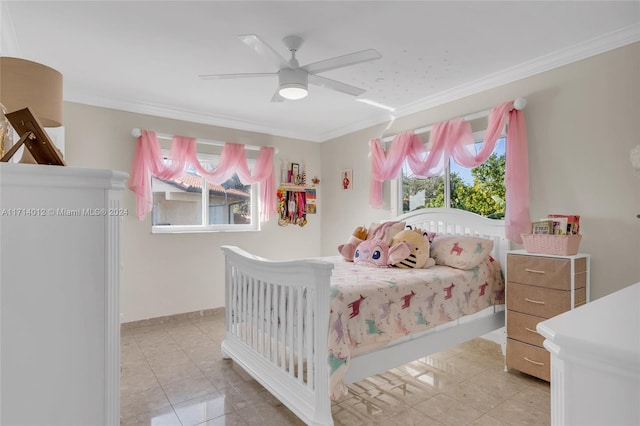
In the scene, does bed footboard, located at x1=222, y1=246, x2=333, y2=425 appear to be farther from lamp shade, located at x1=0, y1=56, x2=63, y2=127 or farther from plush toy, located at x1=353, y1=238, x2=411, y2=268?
lamp shade, located at x1=0, y1=56, x2=63, y2=127

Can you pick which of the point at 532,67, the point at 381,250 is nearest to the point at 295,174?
the point at 381,250

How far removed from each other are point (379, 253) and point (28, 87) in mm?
2529

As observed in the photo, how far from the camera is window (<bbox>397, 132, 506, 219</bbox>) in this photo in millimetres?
3270

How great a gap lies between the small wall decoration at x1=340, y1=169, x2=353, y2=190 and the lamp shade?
3618mm

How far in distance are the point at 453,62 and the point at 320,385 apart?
104 inches

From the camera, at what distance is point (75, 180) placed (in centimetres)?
84

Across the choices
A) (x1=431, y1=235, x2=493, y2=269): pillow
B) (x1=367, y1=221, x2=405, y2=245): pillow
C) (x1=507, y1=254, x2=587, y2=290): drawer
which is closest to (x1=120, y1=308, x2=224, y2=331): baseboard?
(x1=367, y1=221, x2=405, y2=245): pillow

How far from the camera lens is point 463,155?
3.29m

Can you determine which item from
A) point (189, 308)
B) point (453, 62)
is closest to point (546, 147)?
point (453, 62)

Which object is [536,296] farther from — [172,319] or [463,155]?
[172,319]

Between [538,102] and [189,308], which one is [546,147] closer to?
[538,102]

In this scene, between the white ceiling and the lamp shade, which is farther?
the white ceiling

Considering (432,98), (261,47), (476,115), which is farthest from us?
(432,98)

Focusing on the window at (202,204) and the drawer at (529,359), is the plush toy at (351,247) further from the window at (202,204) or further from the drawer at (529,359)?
the window at (202,204)
